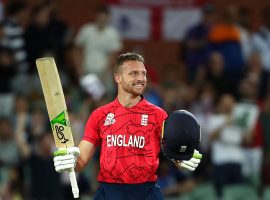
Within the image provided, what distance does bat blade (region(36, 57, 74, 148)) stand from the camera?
8125 mm

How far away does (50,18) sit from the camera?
15258mm

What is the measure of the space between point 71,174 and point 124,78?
2.95ft

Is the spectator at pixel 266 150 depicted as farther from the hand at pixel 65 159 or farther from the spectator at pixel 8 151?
the hand at pixel 65 159

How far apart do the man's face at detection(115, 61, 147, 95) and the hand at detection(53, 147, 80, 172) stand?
2.25 feet

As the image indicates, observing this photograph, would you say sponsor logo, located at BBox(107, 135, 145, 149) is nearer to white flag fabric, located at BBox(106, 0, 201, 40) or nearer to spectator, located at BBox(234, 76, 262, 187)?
spectator, located at BBox(234, 76, 262, 187)

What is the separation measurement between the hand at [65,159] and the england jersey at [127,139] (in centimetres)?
25

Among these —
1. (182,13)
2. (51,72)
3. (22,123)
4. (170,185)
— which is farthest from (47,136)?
(51,72)

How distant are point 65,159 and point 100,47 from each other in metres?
7.53

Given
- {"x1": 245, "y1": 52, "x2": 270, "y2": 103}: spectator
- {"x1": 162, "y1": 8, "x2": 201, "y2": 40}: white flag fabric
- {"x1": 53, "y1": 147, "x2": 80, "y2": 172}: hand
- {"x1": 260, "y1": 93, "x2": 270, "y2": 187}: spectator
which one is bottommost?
{"x1": 260, "y1": 93, "x2": 270, "y2": 187}: spectator

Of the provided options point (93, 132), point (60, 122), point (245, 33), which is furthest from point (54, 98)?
point (245, 33)

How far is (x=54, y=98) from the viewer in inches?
322

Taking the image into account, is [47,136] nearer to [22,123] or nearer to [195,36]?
[22,123]

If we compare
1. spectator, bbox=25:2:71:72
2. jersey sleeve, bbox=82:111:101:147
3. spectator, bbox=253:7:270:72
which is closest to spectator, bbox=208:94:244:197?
spectator, bbox=253:7:270:72

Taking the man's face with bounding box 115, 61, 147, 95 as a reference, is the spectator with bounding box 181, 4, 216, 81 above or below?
below
